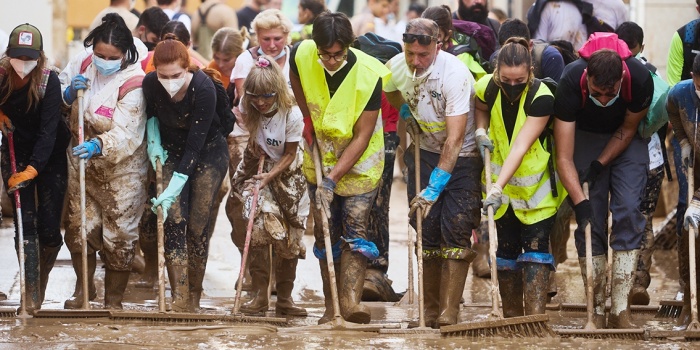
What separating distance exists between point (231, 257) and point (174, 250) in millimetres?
3151

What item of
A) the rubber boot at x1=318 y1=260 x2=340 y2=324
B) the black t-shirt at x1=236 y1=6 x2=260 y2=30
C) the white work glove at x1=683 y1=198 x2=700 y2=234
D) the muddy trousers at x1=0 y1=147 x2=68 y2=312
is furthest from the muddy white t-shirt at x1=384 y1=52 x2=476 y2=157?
the black t-shirt at x1=236 y1=6 x2=260 y2=30

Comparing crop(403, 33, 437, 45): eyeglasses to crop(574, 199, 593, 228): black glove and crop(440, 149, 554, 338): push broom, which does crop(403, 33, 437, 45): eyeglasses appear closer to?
crop(574, 199, 593, 228): black glove

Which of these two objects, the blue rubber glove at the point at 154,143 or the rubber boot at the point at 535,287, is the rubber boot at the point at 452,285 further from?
the blue rubber glove at the point at 154,143

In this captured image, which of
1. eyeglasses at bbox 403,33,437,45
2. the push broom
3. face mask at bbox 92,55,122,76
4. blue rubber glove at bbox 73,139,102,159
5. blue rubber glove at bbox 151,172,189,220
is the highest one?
eyeglasses at bbox 403,33,437,45

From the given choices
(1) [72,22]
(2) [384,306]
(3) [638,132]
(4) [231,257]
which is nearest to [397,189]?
(4) [231,257]

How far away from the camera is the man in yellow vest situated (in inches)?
357

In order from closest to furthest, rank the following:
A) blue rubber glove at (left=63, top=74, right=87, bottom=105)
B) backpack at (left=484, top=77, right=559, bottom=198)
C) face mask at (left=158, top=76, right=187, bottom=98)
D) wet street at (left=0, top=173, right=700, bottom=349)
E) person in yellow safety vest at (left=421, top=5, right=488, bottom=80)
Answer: wet street at (left=0, top=173, right=700, bottom=349) < backpack at (left=484, top=77, right=559, bottom=198) < face mask at (left=158, top=76, right=187, bottom=98) < blue rubber glove at (left=63, top=74, right=87, bottom=105) < person in yellow safety vest at (left=421, top=5, right=488, bottom=80)

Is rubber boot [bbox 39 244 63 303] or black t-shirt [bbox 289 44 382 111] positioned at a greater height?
black t-shirt [bbox 289 44 382 111]

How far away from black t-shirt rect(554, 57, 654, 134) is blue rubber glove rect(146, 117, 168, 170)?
2.64m

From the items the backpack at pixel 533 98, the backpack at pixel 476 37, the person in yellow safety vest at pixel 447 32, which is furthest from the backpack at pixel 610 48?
the backpack at pixel 476 37

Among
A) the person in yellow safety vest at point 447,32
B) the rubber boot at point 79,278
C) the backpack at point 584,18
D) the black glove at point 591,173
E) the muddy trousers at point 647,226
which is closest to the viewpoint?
the black glove at point 591,173

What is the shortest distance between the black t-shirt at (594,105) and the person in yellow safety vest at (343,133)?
1152 millimetres

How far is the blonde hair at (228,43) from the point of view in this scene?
456 inches

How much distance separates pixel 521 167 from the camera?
911 centimetres
